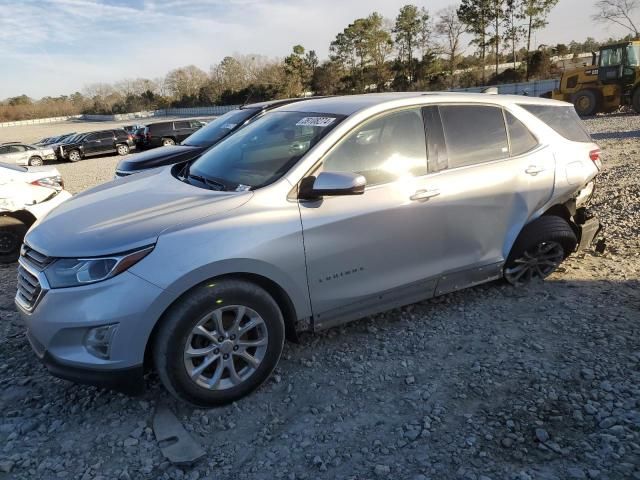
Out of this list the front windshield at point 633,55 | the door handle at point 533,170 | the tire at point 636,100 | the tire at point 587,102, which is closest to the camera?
the door handle at point 533,170

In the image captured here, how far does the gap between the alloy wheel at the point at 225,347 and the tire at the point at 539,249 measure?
92.9 inches

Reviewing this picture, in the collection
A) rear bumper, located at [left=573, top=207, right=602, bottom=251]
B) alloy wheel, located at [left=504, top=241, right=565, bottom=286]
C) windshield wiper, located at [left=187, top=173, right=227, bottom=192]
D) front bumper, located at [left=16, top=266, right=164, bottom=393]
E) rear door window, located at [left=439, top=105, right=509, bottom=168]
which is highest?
rear door window, located at [left=439, top=105, right=509, bottom=168]

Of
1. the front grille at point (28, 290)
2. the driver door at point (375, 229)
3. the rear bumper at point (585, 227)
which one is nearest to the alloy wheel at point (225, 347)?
the driver door at point (375, 229)

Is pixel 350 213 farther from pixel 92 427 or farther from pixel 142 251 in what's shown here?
pixel 92 427

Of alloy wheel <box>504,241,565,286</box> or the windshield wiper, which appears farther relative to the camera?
alloy wheel <box>504,241,565,286</box>

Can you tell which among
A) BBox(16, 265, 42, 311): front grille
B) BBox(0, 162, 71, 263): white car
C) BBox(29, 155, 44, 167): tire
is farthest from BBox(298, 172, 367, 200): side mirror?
BBox(29, 155, 44, 167): tire

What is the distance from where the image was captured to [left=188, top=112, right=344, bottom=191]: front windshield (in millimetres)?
3312

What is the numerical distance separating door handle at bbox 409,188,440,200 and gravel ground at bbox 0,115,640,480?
1042 mm

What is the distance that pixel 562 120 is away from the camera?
440 centimetres

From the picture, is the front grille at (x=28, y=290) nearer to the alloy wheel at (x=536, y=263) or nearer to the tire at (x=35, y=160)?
the alloy wheel at (x=536, y=263)

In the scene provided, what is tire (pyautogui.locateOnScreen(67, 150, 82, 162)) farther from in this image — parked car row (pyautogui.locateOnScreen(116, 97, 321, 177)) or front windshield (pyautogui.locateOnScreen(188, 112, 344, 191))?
front windshield (pyautogui.locateOnScreen(188, 112, 344, 191))

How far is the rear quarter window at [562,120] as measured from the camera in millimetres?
4281

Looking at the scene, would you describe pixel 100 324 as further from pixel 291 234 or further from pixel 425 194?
pixel 425 194

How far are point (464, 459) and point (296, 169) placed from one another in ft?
6.32
